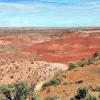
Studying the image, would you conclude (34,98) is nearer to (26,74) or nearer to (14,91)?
(14,91)

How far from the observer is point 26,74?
111ft

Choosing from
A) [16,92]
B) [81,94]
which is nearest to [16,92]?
[16,92]

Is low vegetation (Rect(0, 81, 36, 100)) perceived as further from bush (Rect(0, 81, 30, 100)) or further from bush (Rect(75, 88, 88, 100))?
bush (Rect(75, 88, 88, 100))

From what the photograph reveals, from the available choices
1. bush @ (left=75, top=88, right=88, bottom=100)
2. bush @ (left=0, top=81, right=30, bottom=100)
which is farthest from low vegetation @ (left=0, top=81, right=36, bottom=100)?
bush @ (left=75, top=88, right=88, bottom=100)

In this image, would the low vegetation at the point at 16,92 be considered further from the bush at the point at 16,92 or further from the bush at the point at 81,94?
the bush at the point at 81,94

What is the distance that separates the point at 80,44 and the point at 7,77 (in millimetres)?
43797

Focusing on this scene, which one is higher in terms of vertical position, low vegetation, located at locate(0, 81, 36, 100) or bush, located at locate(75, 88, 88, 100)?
bush, located at locate(75, 88, 88, 100)

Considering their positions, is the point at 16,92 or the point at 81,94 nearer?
the point at 81,94

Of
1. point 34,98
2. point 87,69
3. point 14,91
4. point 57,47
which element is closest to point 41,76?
point 87,69

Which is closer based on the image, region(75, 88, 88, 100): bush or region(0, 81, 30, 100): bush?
region(75, 88, 88, 100): bush

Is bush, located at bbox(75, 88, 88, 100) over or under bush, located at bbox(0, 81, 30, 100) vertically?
over

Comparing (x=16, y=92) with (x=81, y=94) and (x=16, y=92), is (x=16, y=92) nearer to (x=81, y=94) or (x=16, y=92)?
(x=16, y=92)

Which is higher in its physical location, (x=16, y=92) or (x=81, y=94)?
(x=81, y=94)

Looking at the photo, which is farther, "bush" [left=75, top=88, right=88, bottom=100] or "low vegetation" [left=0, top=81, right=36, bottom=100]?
"low vegetation" [left=0, top=81, right=36, bottom=100]
